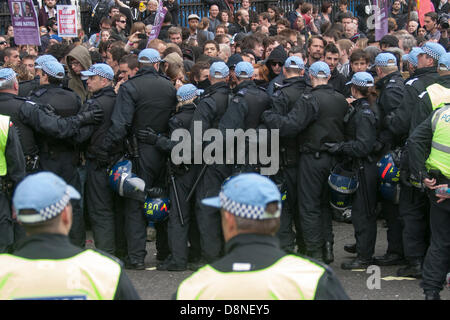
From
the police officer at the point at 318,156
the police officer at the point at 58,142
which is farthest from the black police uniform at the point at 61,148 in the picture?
the police officer at the point at 318,156

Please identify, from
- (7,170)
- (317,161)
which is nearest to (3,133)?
(7,170)

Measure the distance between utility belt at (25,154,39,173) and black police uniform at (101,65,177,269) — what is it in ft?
2.31

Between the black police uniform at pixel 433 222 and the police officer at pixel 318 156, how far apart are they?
1.32 meters

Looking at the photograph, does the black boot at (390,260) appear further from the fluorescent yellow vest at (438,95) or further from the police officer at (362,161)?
the fluorescent yellow vest at (438,95)

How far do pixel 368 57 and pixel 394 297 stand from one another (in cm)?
347

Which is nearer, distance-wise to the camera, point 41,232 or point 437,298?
point 41,232

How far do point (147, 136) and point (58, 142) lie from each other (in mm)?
958

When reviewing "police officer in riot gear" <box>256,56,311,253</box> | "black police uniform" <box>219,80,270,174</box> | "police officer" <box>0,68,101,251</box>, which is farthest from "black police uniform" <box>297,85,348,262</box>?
"police officer" <box>0,68,101,251</box>

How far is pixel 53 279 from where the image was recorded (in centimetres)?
304

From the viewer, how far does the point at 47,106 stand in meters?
7.71

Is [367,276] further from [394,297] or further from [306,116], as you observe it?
[306,116]

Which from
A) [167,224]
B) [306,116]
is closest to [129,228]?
[167,224]

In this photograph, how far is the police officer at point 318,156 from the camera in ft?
25.4

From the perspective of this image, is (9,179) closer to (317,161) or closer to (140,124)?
(140,124)
